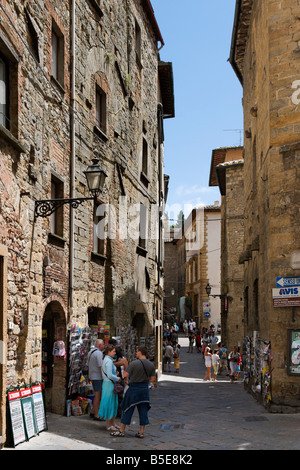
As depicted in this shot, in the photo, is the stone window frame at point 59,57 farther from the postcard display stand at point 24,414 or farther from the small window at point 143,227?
the small window at point 143,227

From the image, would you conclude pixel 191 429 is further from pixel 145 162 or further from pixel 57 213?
pixel 145 162

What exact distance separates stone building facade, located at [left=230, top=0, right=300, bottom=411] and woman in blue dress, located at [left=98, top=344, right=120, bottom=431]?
410cm

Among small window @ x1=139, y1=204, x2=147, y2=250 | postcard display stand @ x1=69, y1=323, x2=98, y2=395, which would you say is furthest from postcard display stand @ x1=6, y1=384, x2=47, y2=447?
small window @ x1=139, y1=204, x2=147, y2=250

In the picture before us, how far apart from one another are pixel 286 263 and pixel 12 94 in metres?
6.75

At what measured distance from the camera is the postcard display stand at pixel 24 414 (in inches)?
302

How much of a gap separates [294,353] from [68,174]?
585 centimetres

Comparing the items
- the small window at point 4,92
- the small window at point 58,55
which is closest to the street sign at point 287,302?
the small window at point 58,55

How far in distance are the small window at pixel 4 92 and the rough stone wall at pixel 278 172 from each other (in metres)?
6.46

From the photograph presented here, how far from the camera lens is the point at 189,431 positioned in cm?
969

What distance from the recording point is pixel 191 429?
9.90m

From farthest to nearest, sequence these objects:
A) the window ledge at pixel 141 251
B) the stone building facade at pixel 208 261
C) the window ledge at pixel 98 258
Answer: the stone building facade at pixel 208 261, the window ledge at pixel 141 251, the window ledge at pixel 98 258

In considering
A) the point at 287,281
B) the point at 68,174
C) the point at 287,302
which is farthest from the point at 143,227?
the point at 68,174

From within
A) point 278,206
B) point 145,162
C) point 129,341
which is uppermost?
point 145,162

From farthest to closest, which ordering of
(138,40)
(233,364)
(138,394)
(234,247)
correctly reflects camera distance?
(234,247) < (233,364) < (138,40) < (138,394)
